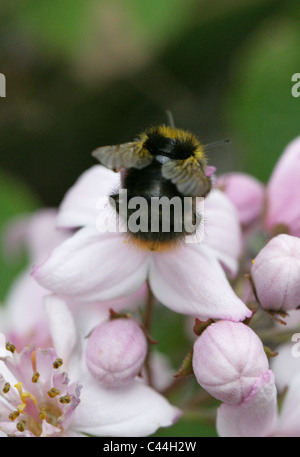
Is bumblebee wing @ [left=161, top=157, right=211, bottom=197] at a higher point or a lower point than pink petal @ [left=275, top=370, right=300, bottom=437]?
higher

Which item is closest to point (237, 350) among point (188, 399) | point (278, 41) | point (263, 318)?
point (263, 318)

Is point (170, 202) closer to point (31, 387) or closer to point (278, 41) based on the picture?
point (31, 387)

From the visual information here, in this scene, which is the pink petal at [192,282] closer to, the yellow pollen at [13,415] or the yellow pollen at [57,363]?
the yellow pollen at [57,363]

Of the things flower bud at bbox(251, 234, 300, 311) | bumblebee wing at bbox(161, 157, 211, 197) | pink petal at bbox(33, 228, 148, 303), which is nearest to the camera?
bumblebee wing at bbox(161, 157, 211, 197)

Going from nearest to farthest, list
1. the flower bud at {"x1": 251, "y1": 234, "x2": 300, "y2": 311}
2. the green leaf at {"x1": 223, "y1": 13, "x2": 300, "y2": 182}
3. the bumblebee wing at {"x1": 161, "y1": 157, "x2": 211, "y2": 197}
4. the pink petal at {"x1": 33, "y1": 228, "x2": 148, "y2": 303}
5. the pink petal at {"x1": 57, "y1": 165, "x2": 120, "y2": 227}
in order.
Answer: the bumblebee wing at {"x1": 161, "y1": 157, "x2": 211, "y2": 197}
the flower bud at {"x1": 251, "y1": 234, "x2": 300, "y2": 311}
the pink petal at {"x1": 33, "y1": 228, "x2": 148, "y2": 303}
the pink petal at {"x1": 57, "y1": 165, "x2": 120, "y2": 227}
the green leaf at {"x1": 223, "y1": 13, "x2": 300, "y2": 182}

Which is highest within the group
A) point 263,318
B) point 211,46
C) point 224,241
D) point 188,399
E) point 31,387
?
point 211,46

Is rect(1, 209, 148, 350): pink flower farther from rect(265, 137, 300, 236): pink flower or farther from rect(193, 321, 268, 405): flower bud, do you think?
rect(193, 321, 268, 405): flower bud

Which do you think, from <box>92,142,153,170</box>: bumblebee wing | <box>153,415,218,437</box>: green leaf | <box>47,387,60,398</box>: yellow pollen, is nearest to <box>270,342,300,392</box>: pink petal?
<box>153,415,218,437</box>: green leaf
